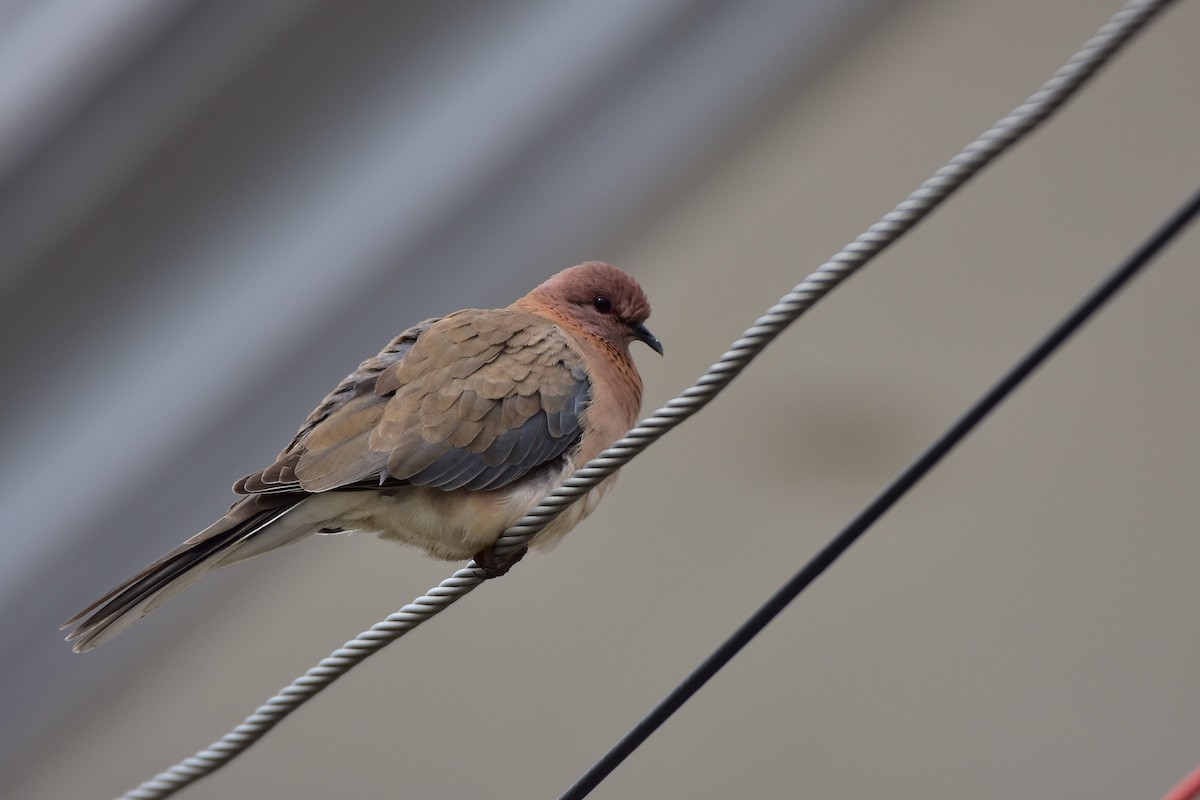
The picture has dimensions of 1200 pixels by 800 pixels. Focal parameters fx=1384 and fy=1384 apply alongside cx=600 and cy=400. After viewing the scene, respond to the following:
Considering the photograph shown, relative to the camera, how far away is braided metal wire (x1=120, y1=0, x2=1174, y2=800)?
1.72 m

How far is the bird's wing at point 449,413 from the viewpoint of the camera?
2.74 metres

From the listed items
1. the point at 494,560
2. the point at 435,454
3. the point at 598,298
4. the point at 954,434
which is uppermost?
the point at 598,298

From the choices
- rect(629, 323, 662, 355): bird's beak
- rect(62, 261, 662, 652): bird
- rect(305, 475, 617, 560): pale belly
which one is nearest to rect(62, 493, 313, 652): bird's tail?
rect(62, 261, 662, 652): bird

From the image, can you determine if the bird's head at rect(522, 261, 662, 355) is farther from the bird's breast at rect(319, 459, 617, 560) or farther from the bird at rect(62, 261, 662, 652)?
the bird's breast at rect(319, 459, 617, 560)

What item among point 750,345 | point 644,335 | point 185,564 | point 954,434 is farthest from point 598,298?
point 954,434

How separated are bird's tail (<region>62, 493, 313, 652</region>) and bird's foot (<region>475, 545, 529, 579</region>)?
370mm

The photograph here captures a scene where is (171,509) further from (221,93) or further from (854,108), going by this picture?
(854,108)

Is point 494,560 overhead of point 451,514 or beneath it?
beneath

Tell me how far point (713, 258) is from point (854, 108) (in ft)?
3.62

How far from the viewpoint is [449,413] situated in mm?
2877

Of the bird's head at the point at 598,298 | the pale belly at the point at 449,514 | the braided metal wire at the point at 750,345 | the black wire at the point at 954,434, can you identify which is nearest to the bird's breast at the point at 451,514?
the pale belly at the point at 449,514

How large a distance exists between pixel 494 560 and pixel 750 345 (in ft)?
3.42

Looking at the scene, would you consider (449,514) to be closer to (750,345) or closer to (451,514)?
(451,514)

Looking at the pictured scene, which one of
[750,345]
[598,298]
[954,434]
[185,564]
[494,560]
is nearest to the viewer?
[954,434]
